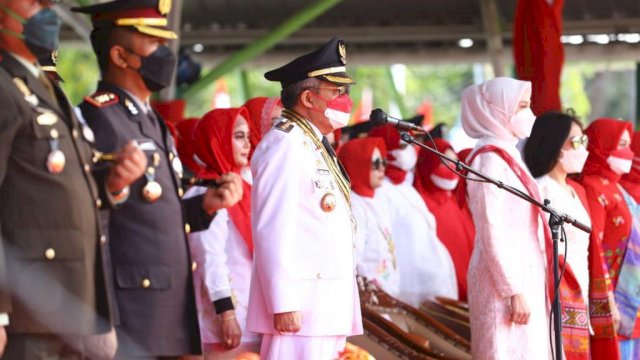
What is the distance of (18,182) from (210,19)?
29.2 feet

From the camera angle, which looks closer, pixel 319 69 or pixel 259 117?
pixel 319 69

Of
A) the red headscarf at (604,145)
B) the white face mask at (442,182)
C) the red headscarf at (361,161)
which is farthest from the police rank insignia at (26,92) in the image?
the white face mask at (442,182)

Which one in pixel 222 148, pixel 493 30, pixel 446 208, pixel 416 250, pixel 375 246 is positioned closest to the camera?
pixel 222 148

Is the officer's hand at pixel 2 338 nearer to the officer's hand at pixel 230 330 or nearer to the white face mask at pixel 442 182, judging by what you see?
the officer's hand at pixel 230 330

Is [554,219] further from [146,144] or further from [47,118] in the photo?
[47,118]

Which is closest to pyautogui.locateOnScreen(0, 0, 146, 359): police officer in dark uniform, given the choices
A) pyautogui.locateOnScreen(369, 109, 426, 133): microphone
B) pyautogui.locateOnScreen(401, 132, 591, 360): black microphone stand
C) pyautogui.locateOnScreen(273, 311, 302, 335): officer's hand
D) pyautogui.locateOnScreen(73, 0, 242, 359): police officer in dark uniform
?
pyautogui.locateOnScreen(73, 0, 242, 359): police officer in dark uniform

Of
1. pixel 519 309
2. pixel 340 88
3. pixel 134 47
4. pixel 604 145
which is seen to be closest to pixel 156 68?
pixel 134 47

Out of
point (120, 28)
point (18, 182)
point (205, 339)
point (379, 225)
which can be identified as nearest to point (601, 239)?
point (379, 225)

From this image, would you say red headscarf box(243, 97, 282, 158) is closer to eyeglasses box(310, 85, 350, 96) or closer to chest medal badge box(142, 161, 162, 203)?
eyeglasses box(310, 85, 350, 96)

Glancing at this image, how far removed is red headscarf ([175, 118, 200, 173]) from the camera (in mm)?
6305

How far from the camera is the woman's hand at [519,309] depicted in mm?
5824

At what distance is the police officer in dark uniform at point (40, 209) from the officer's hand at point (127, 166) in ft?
0.30

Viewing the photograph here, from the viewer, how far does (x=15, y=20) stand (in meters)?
3.61

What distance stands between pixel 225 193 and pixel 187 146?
2.25m
